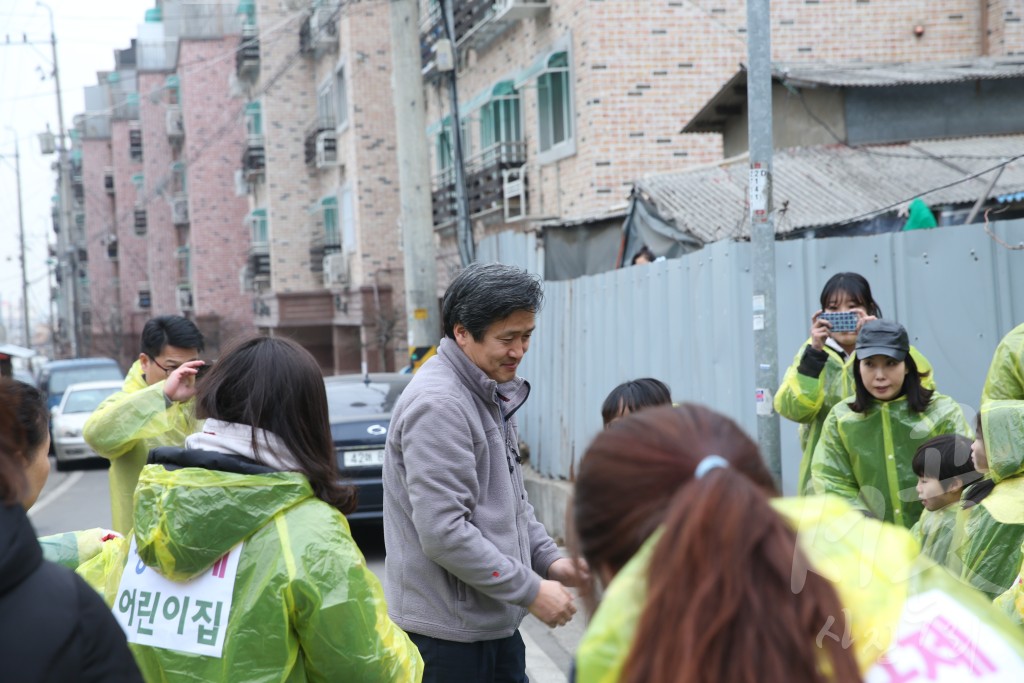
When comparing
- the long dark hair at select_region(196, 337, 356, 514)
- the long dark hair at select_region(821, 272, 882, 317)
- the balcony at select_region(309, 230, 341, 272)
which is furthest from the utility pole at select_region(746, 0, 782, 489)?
the balcony at select_region(309, 230, 341, 272)

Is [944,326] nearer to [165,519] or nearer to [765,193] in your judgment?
[765,193]

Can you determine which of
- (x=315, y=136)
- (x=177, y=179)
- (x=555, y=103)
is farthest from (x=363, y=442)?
(x=177, y=179)

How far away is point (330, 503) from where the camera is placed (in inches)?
106

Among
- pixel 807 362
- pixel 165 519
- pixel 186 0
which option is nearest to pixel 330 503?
pixel 165 519

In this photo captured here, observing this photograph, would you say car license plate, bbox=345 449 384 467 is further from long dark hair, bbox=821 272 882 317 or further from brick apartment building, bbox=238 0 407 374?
brick apartment building, bbox=238 0 407 374

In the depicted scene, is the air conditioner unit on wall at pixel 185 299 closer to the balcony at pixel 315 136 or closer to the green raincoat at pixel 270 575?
the balcony at pixel 315 136

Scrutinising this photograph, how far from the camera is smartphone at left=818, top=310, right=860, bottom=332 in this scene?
548cm

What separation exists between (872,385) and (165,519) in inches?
121

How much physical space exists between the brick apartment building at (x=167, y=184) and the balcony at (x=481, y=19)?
1254 centimetres

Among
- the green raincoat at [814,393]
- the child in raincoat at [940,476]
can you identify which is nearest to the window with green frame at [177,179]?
the green raincoat at [814,393]

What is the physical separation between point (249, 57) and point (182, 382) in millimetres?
31025

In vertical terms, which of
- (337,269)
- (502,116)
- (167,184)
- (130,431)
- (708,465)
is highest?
(167,184)

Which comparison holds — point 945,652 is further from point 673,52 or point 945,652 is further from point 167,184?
point 167,184

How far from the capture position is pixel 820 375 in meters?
5.40
